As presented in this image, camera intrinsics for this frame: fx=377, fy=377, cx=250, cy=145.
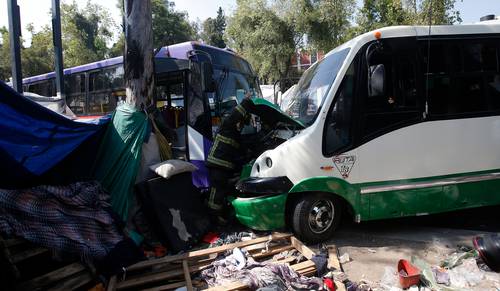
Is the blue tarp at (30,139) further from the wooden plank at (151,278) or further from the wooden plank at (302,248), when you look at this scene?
the wooden plank at (302,248)

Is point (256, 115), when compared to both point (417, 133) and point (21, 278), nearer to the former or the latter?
point (417, 133)

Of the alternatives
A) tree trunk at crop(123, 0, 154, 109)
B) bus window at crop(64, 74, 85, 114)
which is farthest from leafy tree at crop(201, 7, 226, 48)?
tree trunk at crop(123, 0, 154, 109)

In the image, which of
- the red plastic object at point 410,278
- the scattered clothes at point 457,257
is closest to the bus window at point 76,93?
the red plastic object at point 410,278

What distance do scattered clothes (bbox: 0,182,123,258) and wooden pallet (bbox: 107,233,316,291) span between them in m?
0.38

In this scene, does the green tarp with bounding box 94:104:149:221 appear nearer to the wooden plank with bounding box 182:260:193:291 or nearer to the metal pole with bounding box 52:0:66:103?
the wooden plank with bounding box 182:260:193:291

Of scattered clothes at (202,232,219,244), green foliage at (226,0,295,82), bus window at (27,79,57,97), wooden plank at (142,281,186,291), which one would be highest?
green foliage at (226,0,295,82)

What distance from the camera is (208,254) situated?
13.5 feet

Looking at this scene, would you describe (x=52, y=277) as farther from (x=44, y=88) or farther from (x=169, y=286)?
(x=44, y=88)

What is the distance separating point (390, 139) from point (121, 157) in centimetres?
334

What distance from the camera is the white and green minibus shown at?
4332 millimetres

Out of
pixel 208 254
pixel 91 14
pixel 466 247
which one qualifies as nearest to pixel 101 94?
pixel 208 254

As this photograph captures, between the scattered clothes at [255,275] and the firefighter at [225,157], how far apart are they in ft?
3.42

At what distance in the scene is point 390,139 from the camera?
14.5 feet

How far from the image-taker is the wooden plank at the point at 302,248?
13.3ft
